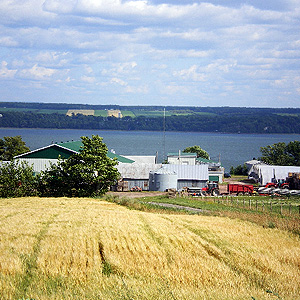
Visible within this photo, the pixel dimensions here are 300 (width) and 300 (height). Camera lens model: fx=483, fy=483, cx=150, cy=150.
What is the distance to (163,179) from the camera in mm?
63438

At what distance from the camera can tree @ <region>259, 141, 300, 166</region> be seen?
4326 inches

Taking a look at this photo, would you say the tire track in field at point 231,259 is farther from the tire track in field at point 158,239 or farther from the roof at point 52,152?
the roof at point 52,152

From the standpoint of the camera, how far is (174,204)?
156 ft

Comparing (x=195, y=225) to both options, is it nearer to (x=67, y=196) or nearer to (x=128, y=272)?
(x=128, y=272)

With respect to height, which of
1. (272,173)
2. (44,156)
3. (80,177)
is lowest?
(272,173)

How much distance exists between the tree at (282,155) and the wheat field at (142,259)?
81.3m

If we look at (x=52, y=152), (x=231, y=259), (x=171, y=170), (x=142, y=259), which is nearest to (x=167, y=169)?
(x=171, y=170)

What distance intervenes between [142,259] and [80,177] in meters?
32.2

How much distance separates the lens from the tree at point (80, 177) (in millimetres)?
52219

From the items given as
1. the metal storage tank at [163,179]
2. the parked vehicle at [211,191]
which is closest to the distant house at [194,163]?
the parked vehicle at [211,191]

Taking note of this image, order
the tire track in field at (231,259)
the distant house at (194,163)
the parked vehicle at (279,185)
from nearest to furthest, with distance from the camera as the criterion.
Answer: the tire track in field at (231,259) < the parked vehicle at (279,185) < the distant house at (194,163)

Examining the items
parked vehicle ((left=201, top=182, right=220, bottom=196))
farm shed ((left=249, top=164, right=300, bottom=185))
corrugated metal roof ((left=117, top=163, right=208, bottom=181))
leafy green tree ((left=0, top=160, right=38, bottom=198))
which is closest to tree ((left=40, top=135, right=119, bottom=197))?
leafy green tree ((left=0, top=160, right=38, bottom=198))

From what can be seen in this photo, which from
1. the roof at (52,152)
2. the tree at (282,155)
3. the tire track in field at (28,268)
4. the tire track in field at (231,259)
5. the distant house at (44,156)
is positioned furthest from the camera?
the tree at (282,155)

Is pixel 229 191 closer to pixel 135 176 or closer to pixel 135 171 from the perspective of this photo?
pixel 135 176
